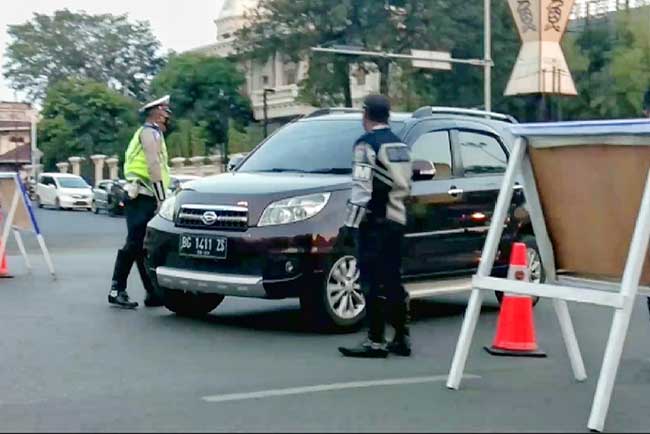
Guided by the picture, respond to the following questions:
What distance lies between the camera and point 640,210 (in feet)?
20.7

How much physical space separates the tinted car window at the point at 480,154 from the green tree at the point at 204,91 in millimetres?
68804

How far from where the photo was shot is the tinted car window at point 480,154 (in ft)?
36.6

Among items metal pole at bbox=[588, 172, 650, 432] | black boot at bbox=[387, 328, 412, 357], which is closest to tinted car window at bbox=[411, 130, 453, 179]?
black boot at bbox=[387, 328, 412, 357]

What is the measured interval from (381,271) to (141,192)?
361 centimetres

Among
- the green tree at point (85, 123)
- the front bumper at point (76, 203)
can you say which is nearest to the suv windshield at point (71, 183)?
the front bumper at point (76, 203)

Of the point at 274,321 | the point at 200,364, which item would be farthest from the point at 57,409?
the point at 274,321

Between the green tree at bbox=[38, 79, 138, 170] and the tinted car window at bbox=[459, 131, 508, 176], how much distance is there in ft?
245

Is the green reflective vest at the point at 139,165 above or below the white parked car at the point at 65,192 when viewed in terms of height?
above

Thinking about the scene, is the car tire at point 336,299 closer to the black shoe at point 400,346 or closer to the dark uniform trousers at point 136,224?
the black shoe at point 400,346

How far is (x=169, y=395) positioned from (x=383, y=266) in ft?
6.63

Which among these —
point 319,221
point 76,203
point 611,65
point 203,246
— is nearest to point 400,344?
point 319,221

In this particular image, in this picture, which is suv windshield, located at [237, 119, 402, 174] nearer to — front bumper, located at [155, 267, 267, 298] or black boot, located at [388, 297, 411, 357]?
front bumper, located at [155, 267, 267, 298]

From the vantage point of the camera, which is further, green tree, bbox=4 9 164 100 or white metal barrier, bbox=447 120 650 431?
green tree, bbox=4 9 164 100

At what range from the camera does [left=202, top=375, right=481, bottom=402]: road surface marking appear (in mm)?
6863
